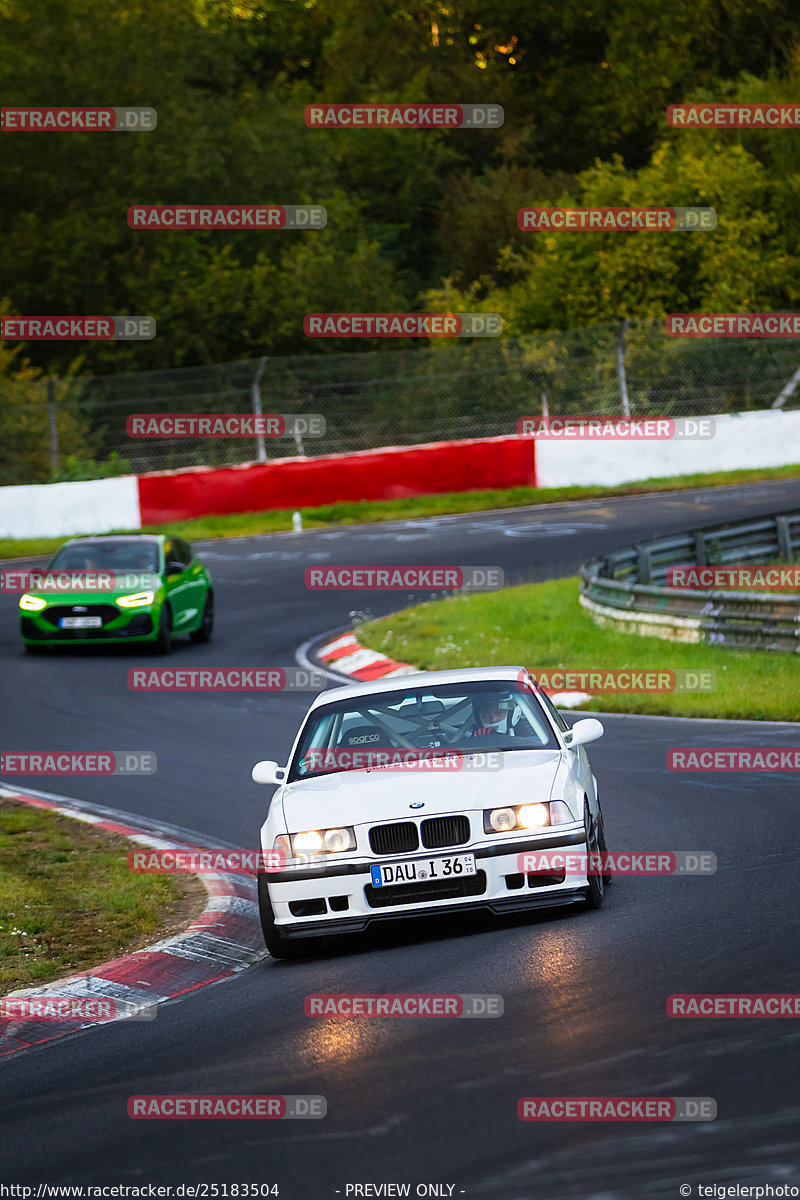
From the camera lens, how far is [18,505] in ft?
101

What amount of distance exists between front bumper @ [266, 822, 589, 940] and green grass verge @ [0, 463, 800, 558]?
22.8 m

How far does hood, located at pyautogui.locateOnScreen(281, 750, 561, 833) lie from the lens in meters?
7.92

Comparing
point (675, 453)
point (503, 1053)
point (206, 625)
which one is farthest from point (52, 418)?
point (503, 1053)

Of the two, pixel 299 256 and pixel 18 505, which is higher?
pixel 299 256

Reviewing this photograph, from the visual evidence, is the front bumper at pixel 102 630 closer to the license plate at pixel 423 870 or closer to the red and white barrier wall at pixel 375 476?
the red and white barrier wall at pixel 375 476

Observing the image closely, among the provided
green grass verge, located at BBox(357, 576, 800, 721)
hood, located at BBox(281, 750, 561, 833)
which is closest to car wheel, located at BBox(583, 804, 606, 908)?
hood, located at BBox(281, 750, 561, 833)

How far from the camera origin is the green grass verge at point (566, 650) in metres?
15.2

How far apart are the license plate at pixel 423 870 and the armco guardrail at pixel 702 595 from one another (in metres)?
9.51

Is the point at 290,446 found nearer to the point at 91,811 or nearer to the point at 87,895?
the point at 91,811

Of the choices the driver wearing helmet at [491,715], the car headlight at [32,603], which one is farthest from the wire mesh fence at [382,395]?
the driver wearing helmet at [491,715]

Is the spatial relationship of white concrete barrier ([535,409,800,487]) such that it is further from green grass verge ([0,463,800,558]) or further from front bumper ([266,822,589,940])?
front bumper ([266,822,589,940])

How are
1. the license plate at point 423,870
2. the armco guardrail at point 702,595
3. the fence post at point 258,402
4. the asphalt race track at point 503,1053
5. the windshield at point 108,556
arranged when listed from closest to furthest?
the asphalt race track at point 503,1053 → the license plate at point 423,870 → the armco guardrail at point 702,595 → the windshield at point 108,556 → the fence post at point 258,402

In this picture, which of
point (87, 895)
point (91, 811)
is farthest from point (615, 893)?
point (91, 811)

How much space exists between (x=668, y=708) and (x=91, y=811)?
5.56 m
